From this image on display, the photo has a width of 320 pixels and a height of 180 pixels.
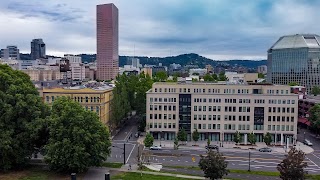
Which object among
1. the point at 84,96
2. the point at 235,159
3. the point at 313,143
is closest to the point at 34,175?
the point at 84,96

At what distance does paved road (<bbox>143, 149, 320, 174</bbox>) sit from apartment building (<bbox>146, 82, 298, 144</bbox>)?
12543 mm

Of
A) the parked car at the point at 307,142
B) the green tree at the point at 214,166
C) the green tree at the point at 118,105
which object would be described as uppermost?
the green tree at the point at 118,105

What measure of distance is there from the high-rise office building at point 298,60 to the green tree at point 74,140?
15303cm

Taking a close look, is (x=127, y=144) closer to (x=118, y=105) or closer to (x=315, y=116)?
(x=118, y=105)

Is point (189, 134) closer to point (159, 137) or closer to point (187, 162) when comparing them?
point (159, 137)

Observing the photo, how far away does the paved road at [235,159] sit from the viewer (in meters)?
65.3

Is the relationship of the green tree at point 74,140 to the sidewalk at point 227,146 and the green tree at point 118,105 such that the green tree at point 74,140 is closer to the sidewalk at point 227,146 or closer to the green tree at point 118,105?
the sidewalk at point 227,146

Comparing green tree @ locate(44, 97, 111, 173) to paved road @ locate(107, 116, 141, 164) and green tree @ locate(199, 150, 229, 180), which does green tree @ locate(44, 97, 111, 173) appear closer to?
paved road @ locate(107, 116, 141, 164)

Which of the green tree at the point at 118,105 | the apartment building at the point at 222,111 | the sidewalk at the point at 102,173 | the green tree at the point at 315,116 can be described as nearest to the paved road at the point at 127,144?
the green tree at the point at 118,105

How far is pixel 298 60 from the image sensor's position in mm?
187250

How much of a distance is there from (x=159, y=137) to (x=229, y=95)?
21.1 m

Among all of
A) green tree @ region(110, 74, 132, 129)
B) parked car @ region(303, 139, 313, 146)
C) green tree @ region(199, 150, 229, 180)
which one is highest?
green tree @ region(110, 74, 132, 129)

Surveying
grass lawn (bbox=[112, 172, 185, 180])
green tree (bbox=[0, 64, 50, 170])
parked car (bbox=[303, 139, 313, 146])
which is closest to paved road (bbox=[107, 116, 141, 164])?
grass lawn (bbox=[112, 172, 185, 180])

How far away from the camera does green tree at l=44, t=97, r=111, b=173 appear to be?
54.9 m
